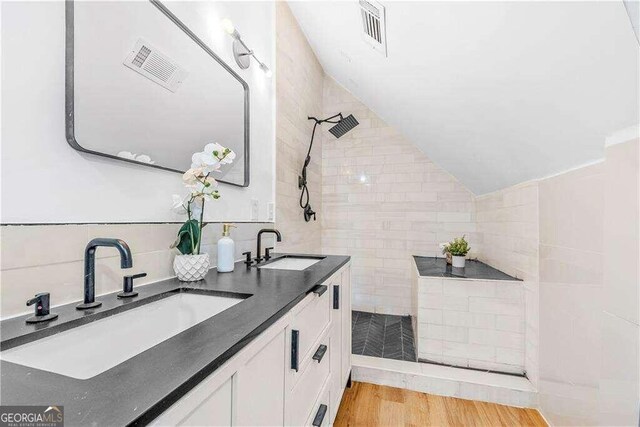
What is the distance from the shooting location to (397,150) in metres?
3.25

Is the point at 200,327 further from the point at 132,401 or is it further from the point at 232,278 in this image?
the point at 232,278

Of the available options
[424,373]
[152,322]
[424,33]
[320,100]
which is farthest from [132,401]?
[320,100]

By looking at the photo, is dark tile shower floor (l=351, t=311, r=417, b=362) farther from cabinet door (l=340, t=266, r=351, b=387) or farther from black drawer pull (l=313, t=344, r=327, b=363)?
black drawer pull (l=313, t=344, r=327, b=363)

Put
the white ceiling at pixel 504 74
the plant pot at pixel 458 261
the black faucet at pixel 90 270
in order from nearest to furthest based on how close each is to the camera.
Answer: the black faucet at pixel 90 270, the white ceiling at pixel 504 74, the plant pot at pixel 458 261

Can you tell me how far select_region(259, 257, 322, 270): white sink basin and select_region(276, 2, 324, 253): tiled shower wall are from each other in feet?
1.38

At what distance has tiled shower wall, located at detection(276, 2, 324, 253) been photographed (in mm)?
2277

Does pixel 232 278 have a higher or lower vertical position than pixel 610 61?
lower

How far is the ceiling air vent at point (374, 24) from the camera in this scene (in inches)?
60.9

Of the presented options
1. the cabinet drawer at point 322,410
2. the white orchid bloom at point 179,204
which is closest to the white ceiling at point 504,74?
the white orchid bloom at point 179,204

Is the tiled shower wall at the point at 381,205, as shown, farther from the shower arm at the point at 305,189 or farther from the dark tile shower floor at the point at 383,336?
the shower arm at the point at 305,189

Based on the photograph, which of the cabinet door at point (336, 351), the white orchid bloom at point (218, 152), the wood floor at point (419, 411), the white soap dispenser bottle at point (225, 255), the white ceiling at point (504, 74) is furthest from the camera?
the wood floor at point (419, 411)

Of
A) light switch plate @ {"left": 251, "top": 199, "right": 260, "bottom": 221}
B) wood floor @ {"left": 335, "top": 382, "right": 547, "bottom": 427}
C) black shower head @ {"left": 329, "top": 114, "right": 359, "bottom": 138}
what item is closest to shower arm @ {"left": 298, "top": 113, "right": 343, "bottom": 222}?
black shower head @ {"left": 329, "top": 114, "right": 359, "bottom": 138}

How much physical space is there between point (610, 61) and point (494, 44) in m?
0.41

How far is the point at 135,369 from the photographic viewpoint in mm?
470
